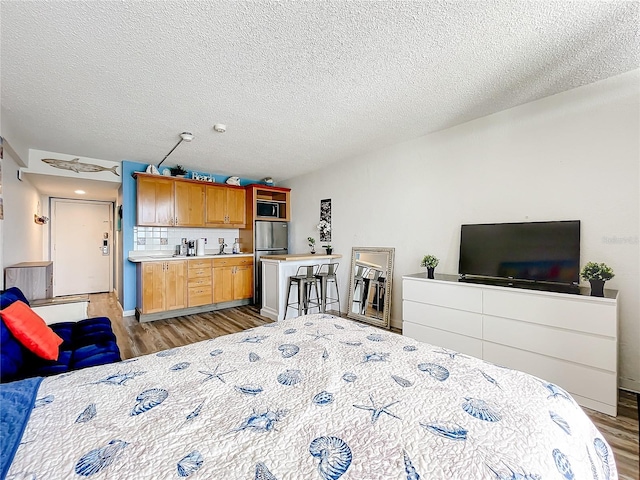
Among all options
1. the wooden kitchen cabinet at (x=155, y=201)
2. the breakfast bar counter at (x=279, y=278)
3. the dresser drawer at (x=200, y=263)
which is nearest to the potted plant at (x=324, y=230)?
the breakfast bar counter at (x=279, y=278)

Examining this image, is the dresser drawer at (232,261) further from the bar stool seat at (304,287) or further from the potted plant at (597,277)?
the potted plant at (597,277)

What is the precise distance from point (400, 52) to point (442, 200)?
6.33 feet

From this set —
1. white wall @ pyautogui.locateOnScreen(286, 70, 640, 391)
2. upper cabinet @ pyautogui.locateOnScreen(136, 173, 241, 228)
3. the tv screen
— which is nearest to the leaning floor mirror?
white wall @ pyautogui.locateOnScreen(286, 70, 640, 391)

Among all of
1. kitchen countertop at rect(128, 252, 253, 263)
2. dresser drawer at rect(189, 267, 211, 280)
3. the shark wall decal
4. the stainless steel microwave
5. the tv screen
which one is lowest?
dresser drawer at rect(189, 267, 211, 280)

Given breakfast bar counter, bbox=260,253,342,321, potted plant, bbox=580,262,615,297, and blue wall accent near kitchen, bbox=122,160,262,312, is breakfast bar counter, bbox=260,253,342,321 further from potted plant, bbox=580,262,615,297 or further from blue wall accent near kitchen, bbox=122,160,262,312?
potted plant, bbox=580,262,615,297

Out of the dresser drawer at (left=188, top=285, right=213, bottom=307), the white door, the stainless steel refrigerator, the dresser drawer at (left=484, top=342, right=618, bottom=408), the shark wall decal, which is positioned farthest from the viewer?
the white door

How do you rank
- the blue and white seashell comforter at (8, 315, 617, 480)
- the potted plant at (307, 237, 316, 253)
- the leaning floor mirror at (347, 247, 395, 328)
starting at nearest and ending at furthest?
the blue and white seashell comforter at (8, 315, 617, 480)
the leaning floor mirror at (347, 247, 395, 328)
the potted plant at (307, 237, 316, 253)

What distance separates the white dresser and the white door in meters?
7.18

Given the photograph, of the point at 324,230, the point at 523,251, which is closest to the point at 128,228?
the point at 324,230

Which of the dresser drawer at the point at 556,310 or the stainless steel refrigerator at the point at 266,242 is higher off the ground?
the stainless steel refrigerator at the point at 266,242

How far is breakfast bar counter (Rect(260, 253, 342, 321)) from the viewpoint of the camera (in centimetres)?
418

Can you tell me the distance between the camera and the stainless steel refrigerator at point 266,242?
17.7ft

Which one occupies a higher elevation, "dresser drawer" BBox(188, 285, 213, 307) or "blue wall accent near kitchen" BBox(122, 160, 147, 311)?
"blue wall accent near kitchen" BBox(122, 160, 147, 311)

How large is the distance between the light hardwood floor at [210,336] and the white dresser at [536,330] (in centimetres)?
15
